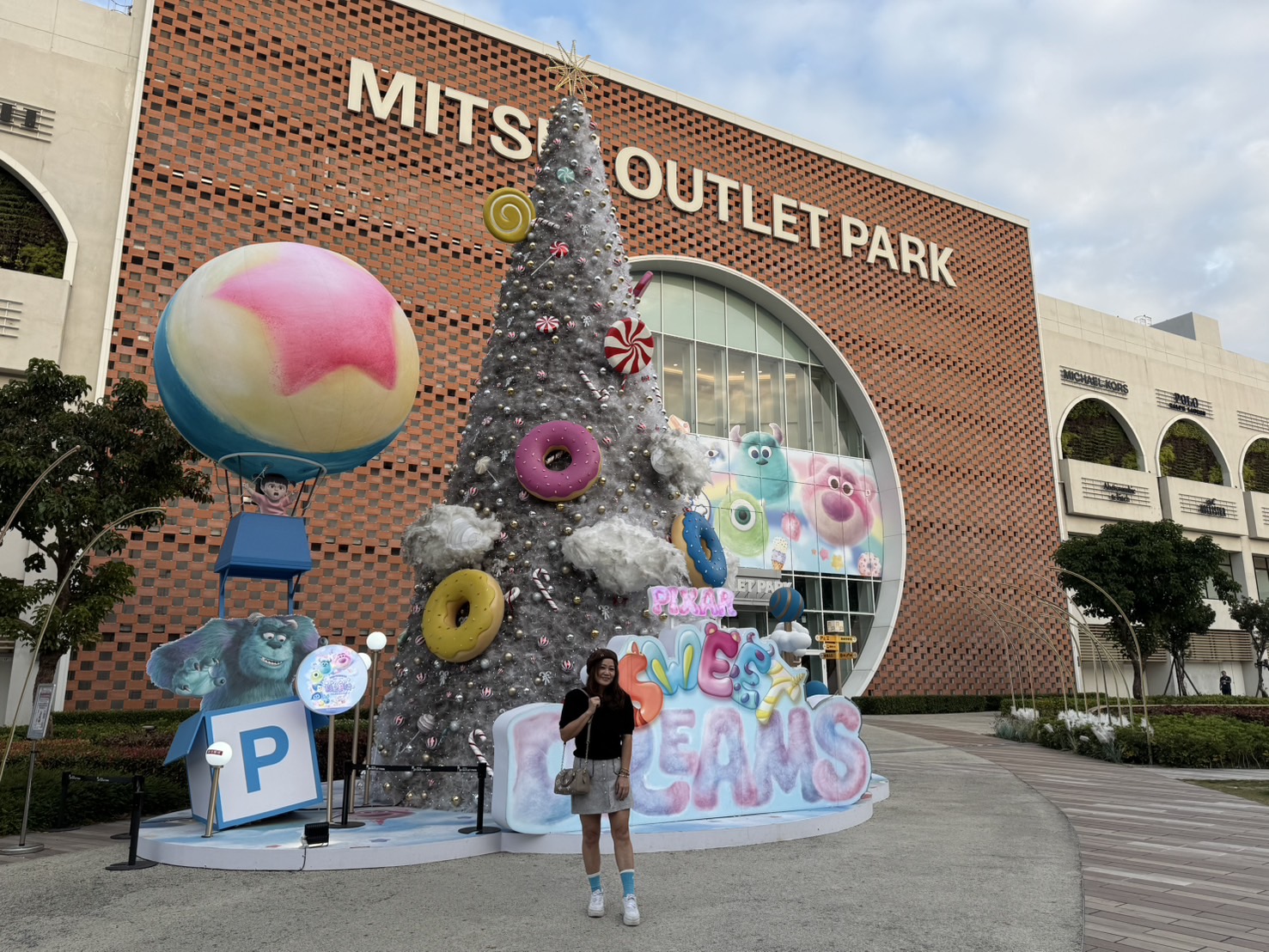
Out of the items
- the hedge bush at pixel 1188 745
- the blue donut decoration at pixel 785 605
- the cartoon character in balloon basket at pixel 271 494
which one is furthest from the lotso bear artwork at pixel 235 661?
the hedge bush at pixel 1188 745

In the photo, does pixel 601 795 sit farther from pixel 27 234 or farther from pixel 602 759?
pixel 27 234

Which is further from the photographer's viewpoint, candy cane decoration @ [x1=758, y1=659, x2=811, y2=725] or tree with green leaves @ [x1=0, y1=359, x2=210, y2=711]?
tree with green leaves @ [x1=0, y1=359, x2=210, y2=711]

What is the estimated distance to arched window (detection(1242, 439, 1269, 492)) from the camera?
38312mm

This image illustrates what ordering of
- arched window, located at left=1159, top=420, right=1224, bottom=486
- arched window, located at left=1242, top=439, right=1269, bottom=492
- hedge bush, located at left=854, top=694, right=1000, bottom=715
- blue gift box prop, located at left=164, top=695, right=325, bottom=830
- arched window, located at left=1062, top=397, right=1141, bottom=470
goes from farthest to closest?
arched window, located at left=1242, top=439, right=1269, bottom=492
arched window, located at left=1159, top=420, right=1224, bottom=486
arched window, located at left=1062, top=397, right=1141, bottom=470
hedge bush, located at left=854, top=694, right=1000, bottom=715
blue gift box prop, located at left=164, top=695, right=325, bottom=830

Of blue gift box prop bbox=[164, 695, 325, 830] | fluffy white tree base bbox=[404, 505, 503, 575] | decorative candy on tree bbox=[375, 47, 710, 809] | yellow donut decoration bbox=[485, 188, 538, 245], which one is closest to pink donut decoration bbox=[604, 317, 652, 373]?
decorative candy on tree bbox=[375, 47, 710, 809]

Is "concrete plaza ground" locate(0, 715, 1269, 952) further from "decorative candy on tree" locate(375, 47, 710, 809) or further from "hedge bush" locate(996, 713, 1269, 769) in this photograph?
"hedge bush" locate(996, 713, 1269, 769)

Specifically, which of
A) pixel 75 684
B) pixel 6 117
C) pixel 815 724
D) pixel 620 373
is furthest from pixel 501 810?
pixel 6 117

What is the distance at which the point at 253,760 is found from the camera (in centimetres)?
674

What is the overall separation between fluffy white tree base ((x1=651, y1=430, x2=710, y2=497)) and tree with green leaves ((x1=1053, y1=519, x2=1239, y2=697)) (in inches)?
745

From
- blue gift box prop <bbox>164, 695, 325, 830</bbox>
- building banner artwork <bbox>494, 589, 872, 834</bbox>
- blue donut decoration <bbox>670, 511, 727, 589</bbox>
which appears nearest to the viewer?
building banner artwork <bbox>494, 589, 872, 834</bbox>

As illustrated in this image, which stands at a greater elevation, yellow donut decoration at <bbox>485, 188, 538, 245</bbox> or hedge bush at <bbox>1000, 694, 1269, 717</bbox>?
yellow donut decoration at <bbox>485, 188, 538, 245</bbox>

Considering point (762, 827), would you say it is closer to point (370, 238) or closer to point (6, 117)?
point (370, 238)

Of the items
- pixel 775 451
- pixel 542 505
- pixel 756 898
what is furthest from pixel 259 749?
pixel 775 451

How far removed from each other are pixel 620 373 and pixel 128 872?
19.1 feet
